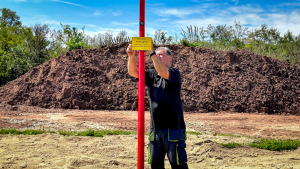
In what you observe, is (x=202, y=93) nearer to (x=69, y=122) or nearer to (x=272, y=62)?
(x=272, y=62)

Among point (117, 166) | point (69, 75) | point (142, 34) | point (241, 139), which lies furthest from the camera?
point (69, 75)

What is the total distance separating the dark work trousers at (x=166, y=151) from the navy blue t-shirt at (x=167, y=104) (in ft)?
0.42

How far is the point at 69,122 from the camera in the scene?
1047 centimetres

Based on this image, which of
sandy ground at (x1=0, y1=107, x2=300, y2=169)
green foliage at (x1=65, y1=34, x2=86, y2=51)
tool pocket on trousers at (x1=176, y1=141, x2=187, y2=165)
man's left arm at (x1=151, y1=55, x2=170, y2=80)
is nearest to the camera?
man's left arm at (x1=151, y1=55, x2=170, y2=80)

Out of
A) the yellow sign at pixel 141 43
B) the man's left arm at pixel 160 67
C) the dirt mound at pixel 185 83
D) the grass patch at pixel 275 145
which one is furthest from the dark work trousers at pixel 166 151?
the dirt mound at pixel 185 83

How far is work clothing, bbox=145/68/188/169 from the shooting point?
3.52 meters

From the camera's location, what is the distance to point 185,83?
16344mm

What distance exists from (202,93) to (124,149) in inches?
376

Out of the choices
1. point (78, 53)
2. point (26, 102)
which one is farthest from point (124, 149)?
point (78, 53)

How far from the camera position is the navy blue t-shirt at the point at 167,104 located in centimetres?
358

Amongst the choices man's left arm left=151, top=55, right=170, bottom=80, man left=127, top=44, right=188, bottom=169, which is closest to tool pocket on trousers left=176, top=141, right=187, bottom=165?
man left=127, top=44, right=188, bottom=169

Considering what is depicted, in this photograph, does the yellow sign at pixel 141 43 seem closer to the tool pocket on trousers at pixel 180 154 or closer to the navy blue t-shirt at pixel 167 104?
the navy blue t-shirt at pixel 167 104

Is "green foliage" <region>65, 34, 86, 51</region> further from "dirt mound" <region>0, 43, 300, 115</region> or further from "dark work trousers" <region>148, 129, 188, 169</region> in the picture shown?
"dark work trousers" <region>148, 129, 188, 169</region>

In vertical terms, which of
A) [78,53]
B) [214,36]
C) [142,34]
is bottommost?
[142,34]
